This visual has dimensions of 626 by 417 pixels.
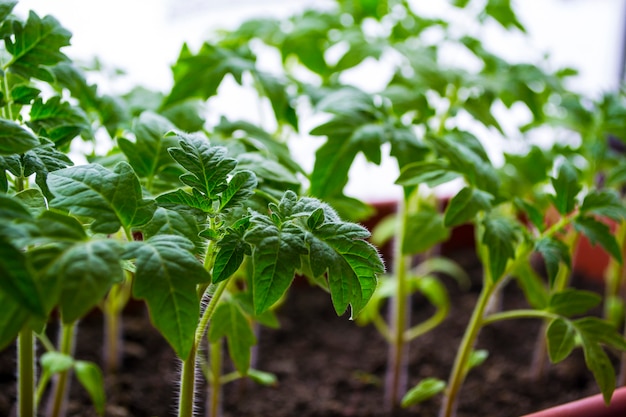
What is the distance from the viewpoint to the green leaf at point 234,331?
841 millimetres

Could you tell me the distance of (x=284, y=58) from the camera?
1.11 metres

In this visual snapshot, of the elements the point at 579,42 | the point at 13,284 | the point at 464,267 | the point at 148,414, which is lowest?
the point at 148,414

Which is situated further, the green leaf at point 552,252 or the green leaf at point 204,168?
the green leaf at point 552,252

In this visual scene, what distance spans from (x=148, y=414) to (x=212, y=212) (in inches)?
23.1

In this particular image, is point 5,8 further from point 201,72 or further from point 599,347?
point 599,347

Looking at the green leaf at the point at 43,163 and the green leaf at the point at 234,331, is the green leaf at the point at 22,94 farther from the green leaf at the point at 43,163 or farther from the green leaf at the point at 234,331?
the green leaf at the point at 234,331

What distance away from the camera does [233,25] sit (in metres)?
1.54

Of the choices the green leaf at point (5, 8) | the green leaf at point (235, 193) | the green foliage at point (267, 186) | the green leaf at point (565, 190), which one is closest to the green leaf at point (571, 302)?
the green foliage at point (267, 186)

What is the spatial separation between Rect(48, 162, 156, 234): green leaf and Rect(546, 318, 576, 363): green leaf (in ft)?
1.59

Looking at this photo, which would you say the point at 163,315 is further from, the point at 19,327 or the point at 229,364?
the point at 229,364

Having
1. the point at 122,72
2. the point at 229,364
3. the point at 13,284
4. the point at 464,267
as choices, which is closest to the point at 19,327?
the point at 13,284

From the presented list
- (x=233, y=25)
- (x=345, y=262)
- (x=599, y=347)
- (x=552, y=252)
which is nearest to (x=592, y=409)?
(x=599, y=347)

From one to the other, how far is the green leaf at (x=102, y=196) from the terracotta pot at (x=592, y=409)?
52cm

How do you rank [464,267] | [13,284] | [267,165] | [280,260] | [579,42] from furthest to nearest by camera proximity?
[579,42] → [464,267] → [267,165] → [280,260] → [13,284]
